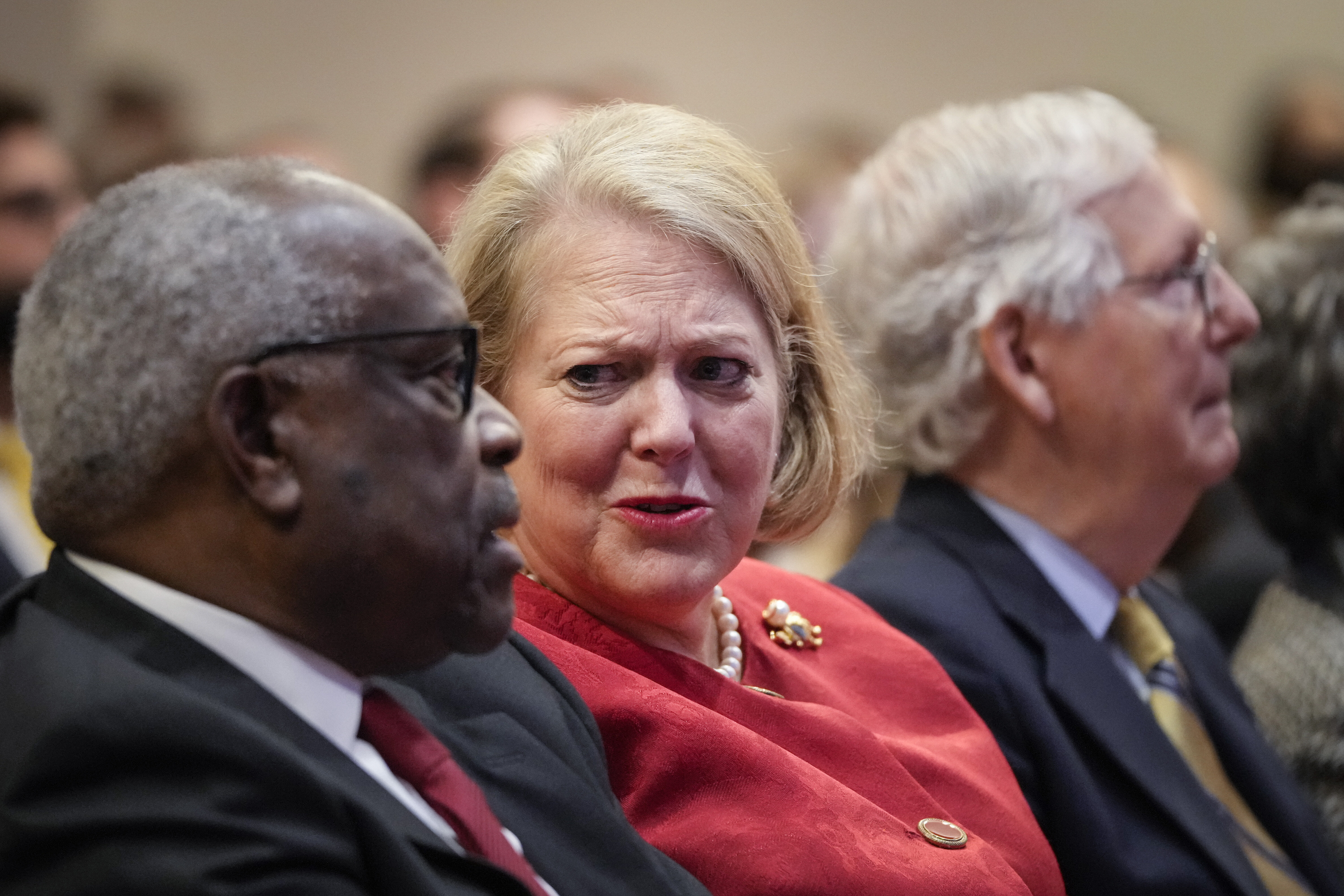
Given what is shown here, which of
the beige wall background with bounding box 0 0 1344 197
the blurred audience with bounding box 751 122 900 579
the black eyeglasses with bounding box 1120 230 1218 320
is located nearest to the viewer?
the black eyeglasses with bounding box 1120 230 1218 320

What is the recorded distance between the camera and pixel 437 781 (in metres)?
1.21

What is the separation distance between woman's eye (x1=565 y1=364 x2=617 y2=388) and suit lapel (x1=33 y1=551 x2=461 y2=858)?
643 millimetres

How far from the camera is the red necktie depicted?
1.20m

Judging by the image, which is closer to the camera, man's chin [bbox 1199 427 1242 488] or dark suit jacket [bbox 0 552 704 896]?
dark suit jacket [bbox 0 552 704 896]

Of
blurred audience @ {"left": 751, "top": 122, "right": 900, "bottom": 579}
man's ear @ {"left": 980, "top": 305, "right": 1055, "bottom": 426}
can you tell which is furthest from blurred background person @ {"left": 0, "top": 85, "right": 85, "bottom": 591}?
man's ear @ {"left": 980, "top": 305, "right": 1055, "bottom": 426}

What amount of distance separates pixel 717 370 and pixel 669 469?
0.14 metres

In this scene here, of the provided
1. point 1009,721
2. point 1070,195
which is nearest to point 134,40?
point 1070,195

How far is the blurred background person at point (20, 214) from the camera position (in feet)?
11.4

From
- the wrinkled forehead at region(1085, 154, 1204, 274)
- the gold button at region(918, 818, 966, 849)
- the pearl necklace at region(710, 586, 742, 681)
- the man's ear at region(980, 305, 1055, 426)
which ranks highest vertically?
the wrinkled forehead at region(1085, 154, 1204, 274)

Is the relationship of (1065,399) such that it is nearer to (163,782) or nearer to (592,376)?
(592,376)

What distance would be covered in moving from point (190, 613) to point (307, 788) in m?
0.17

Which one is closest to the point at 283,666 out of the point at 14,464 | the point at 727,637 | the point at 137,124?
the point at 727,637

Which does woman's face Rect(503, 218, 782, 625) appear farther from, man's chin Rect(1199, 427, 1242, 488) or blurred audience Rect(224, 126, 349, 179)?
blurred audience Rect(224, 126, 349, 179)

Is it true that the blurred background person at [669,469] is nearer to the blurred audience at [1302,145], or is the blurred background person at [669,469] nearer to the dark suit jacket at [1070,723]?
the dark suit jacket at [1070,723]
